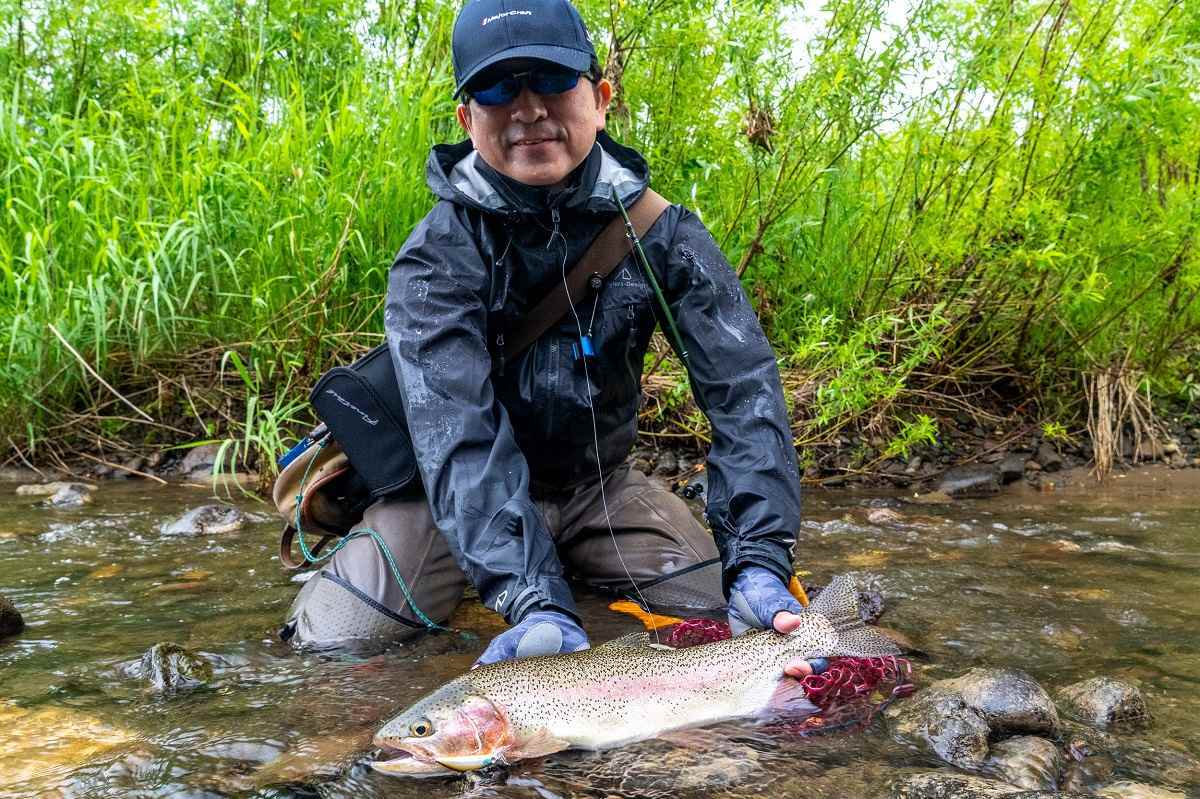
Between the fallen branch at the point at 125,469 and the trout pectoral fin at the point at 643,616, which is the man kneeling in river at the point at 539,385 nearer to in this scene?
the trout pectoral fin at the point at 643,616

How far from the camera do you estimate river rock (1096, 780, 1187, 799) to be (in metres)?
2.29

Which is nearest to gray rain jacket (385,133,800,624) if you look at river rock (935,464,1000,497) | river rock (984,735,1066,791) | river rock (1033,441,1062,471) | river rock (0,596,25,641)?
river rock (984,735,1066,791)

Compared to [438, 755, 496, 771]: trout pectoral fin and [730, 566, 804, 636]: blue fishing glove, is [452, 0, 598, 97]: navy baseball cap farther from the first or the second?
[438, 755, 496, 771]: trout pectoral fin

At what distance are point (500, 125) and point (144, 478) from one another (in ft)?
12.3

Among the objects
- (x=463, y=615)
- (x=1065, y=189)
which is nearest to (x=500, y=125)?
(x=463, y=615)

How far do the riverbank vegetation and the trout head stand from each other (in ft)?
9.86

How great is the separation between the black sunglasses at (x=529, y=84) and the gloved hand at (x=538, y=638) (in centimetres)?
153

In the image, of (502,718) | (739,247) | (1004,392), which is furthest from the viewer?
(1004,392)

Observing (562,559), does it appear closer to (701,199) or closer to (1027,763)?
(1027,763)

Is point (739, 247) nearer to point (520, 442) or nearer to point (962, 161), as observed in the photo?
point (962, 161)

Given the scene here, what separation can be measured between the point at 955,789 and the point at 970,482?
13.2ft

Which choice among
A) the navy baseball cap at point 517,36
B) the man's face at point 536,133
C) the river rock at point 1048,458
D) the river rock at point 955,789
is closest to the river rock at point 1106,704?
the river rock at point 955,789

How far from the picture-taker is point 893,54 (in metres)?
5.27

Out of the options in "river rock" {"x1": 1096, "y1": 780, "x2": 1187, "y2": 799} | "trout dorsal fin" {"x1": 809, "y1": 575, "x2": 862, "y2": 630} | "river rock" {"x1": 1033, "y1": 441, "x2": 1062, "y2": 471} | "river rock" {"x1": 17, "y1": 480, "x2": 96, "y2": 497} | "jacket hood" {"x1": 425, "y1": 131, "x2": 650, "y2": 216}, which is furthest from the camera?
"river rock" {"x1": 1033, "y1": 441, "x2": 1062, "y2": 471}
